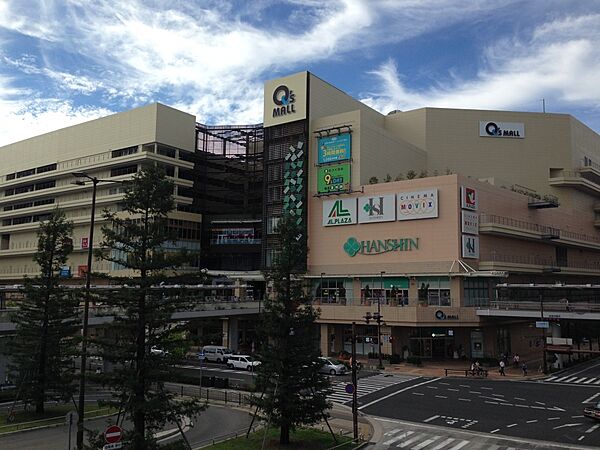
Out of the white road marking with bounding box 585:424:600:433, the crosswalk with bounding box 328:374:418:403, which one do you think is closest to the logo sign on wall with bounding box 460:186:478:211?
the crosswalk with bounding box 328:374:418:403

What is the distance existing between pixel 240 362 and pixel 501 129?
197 feet

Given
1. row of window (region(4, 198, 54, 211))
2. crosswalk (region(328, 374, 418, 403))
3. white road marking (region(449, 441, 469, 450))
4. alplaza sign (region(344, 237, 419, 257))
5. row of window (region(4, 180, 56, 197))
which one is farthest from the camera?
row of window (region(4, 180, 56, 197))

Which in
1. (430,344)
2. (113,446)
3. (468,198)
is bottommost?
(430,344)

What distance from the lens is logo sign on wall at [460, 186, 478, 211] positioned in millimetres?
66562

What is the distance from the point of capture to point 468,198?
2660 inches

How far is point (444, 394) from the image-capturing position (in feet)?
143

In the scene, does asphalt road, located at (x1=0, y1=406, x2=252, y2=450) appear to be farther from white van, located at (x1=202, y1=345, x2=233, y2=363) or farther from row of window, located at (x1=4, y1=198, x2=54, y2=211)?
row of window, located at (x1=4, y1=198, x2=54, y2=211)

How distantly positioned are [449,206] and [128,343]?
5117 cm

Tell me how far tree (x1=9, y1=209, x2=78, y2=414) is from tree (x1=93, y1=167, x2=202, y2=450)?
1459cm

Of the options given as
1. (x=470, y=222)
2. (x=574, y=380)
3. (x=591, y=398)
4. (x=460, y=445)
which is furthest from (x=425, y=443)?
(x=470, y=222)

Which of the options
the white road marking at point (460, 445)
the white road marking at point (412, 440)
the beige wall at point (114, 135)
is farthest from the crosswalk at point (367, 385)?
the beige wall at point (114, 135)

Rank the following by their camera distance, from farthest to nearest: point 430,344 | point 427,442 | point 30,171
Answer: point 30,171 → point 430,344 → point 427,442

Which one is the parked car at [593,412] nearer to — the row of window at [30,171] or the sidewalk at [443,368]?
the sidewalk at [443,368]

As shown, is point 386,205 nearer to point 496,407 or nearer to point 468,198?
point 468,198
